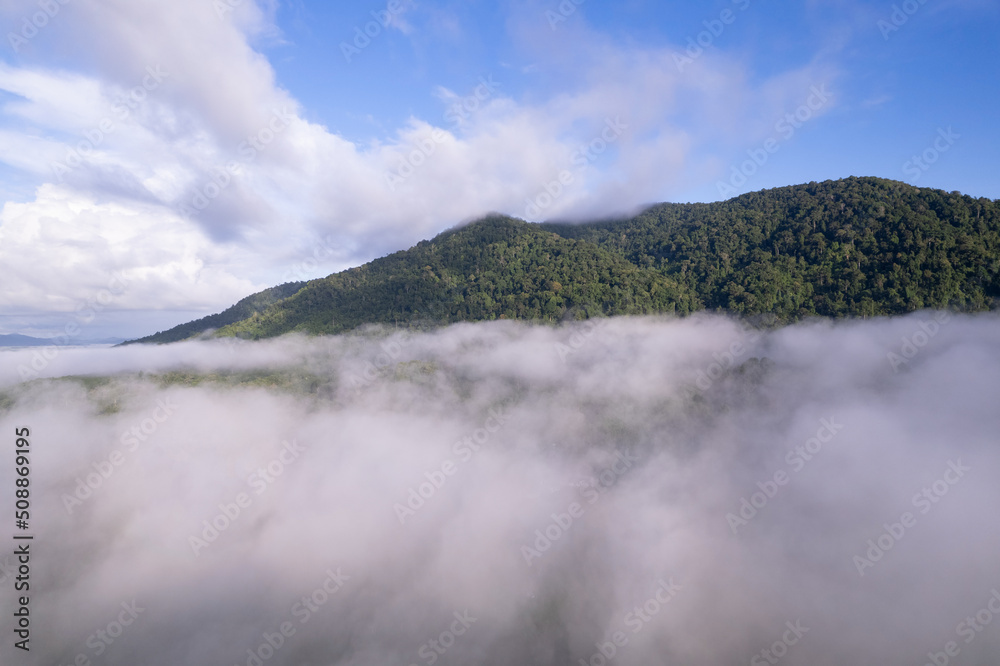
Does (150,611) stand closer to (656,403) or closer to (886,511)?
(656,403)

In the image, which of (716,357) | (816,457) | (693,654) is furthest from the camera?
(716,357)

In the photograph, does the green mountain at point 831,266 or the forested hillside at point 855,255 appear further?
the green mountain at point 831,266

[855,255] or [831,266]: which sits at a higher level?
[855,255]

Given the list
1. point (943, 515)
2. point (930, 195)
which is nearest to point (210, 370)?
point (943, 515)

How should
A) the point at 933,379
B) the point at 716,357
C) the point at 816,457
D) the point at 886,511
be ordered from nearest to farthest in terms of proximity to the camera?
1. the point at 886,511
2. the point at 933,379
3. the point at 816,457
4. the point at 716,357

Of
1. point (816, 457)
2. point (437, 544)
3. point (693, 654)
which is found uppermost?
point (816, 457)

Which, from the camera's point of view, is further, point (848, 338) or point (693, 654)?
point (848, 338)

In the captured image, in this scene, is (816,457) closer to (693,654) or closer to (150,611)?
(693,654)

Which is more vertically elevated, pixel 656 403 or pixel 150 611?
pixel 656 403

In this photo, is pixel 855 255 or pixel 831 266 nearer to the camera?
pixel 855 255

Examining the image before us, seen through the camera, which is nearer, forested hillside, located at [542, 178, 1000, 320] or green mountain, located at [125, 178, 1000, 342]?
forested hillside, located at [542, 178, 1000, 320]

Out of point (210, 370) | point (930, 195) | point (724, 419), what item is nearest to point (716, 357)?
point (724, 419)
